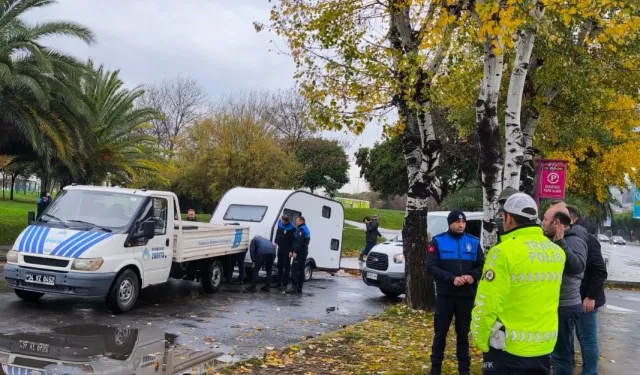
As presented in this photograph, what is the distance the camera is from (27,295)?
10.2 meters

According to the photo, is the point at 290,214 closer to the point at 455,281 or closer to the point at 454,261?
the point at 454,261

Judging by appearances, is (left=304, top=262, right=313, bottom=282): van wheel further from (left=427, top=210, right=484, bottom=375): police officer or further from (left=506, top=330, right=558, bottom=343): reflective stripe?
(left=506, top=330, right=558, bottom=343): reflective stripe

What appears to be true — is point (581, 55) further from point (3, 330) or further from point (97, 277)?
point (3, 330)

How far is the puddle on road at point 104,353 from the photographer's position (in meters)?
6.43

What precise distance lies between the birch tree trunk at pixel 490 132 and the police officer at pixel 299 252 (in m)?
5.43

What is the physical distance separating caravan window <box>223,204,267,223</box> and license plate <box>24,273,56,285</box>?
6.72 m

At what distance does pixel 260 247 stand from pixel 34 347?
708 centimetres

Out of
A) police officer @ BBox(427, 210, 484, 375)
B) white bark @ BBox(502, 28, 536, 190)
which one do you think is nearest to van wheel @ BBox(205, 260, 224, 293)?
white bark @ BBox(502, 28, 536, 190)

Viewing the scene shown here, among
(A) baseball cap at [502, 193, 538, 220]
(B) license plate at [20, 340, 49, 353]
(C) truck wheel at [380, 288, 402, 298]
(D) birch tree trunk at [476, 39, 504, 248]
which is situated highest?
(D) birch tree trunk at [476, 39, 504, 248]

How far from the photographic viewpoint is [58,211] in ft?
34.1

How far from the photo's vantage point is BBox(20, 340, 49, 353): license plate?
23.0ft

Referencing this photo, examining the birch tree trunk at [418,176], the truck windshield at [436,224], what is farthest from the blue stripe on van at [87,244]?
the truck windshield at [436,224]

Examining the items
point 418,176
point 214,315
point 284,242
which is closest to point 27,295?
point 214,315

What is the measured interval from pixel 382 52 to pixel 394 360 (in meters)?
6.63
